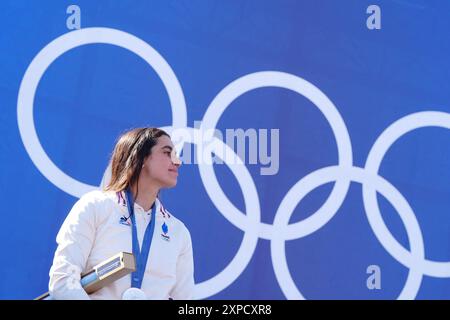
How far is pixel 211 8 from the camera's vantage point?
3959mm

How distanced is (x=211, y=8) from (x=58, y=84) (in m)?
0.91

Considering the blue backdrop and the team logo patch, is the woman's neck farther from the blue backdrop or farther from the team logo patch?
the blue backdrop

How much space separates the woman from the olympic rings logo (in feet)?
3.26

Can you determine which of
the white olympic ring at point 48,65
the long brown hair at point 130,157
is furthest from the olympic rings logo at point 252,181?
the long brown hair at point 130,157

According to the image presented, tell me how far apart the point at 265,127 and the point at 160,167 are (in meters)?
1.21

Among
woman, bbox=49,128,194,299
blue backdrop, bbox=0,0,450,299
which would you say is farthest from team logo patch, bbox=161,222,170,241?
blue backdrop, bbox=0,0,450,299

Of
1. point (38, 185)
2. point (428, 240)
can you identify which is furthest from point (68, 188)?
point (428, 240)

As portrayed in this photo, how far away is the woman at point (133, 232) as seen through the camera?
2535 mm

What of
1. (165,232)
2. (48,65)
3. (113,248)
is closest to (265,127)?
(48,65)

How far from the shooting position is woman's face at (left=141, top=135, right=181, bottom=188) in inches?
111

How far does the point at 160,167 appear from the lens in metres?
2.82

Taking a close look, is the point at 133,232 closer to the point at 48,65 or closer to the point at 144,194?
the point at 144,194

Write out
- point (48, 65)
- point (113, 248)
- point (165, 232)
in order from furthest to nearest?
point (48, 65) < point (165, 232) < point (113, 248)

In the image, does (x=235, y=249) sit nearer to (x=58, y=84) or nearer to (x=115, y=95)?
(x=115, y=95)
